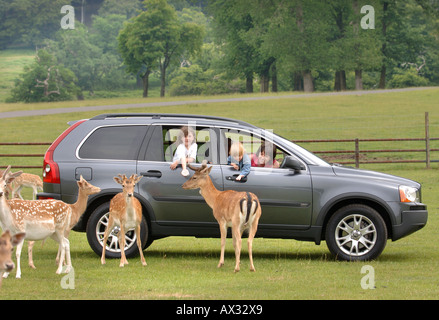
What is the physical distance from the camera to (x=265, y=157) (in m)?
11.4

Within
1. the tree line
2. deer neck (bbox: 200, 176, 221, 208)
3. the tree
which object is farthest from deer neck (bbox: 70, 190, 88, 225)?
the tree

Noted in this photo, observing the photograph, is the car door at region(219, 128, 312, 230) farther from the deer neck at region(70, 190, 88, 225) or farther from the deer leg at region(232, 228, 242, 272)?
the deer neck at region(70, 190, 88, 225)

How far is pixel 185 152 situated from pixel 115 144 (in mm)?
1017

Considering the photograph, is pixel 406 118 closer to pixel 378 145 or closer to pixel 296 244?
pixel 378 145

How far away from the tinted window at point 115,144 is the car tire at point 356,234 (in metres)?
2.88

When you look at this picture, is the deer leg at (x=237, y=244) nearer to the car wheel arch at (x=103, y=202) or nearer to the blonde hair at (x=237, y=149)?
the blonde hair at (x=237, y=149)

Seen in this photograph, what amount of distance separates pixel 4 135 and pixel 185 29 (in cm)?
4572

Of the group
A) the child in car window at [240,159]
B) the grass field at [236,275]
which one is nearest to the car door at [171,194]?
the child in car window at [240,159]

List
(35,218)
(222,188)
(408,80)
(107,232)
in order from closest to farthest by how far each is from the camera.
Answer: (35,218), (107,232), (222,188), (408,80)

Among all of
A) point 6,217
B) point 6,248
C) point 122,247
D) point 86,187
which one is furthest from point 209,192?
point 6,248

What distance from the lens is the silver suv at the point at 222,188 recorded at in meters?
11.1

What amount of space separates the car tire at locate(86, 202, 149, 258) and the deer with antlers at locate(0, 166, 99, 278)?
1.01 metres

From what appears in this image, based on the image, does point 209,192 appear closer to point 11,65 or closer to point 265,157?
point 265,157

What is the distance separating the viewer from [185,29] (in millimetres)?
84688
